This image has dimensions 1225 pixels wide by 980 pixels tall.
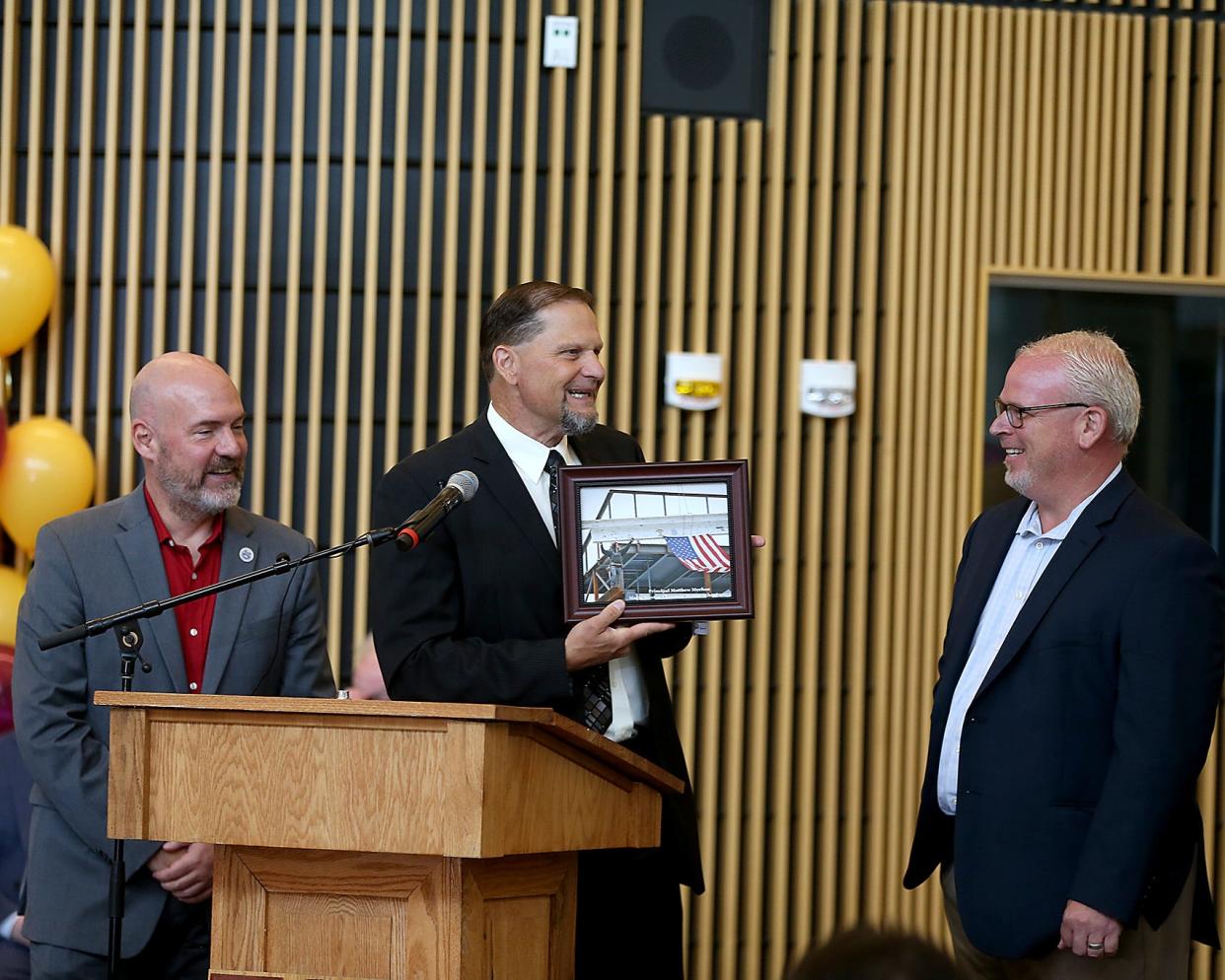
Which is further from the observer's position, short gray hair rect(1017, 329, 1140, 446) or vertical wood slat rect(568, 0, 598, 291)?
vertical wood slat rect(568, 0, 598, 291)

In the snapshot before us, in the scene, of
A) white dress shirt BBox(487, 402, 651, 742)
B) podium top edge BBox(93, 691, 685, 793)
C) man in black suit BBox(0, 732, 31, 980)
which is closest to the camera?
podium top edge BBox(93, 691, 685, 793)

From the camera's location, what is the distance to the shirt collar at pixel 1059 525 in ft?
10.3

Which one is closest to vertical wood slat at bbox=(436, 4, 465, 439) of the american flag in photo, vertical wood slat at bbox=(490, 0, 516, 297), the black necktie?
vertical wood slat at bbox=(490, 0, 516, 297)

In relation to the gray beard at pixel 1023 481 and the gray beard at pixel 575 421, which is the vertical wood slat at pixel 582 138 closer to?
the gray beard at pixel 575 421

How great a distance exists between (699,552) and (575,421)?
451mm

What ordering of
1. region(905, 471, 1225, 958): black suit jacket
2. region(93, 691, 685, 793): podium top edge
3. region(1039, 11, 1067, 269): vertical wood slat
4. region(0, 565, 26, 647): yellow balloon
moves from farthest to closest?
region(1039, 11, 1067, 269): vertical wood slat, region(0, 565, 26, 647): yellow balloon, region(905, 471, 1225, 958): black suit jacket, region(93, 691, 685, 793): podium top edge

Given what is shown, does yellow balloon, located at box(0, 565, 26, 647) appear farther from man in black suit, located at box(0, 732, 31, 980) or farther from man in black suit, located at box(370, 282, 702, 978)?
man in black suit, located at box(370, 282, 702, 978)

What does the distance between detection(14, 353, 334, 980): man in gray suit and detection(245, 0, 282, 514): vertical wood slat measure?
1833 mm

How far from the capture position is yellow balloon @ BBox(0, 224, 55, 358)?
16.1 feet

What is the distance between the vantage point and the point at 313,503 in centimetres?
539

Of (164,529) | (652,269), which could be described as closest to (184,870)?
(164,529)

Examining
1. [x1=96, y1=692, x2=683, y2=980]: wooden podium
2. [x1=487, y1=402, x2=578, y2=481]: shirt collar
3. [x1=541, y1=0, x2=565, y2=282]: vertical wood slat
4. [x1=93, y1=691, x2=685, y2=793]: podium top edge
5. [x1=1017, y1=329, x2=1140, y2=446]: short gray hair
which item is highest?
[x1=541, y1=0, x2=565, y2=282]: vertical wood slat

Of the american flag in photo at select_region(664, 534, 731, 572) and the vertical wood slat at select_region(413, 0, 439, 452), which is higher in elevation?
the vertical wood slat at select_region(413, 0, 439, 452)

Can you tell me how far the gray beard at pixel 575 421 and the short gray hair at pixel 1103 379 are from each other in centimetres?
91
